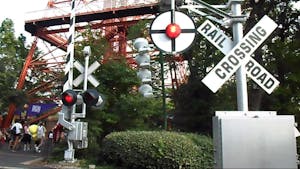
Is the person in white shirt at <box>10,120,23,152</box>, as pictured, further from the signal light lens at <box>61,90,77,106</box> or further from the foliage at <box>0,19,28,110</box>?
the signal light lens at <box>61,90,77,106</box>

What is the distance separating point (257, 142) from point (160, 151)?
306 inches

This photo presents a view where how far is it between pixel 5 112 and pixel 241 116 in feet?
105

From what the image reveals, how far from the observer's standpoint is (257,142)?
348 cm

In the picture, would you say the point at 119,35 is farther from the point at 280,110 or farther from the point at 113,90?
the point at 280,110

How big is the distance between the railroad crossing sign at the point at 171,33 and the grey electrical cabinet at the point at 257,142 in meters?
1.38

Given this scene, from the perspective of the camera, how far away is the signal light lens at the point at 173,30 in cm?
459

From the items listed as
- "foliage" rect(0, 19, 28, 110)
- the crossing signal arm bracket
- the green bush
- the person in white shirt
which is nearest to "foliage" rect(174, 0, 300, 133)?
the green bush

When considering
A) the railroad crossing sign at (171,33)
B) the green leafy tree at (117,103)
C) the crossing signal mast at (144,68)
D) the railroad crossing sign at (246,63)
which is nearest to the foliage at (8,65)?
the green leafy tree at (117,103)

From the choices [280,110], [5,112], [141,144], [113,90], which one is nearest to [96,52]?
[113,90]

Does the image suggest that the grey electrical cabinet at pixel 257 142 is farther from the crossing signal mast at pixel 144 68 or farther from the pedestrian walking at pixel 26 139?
the pedestrian walking at pixel 26 139

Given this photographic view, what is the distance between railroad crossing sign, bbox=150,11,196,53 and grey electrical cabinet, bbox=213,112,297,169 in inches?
54.4

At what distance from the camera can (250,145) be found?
3.47 meters

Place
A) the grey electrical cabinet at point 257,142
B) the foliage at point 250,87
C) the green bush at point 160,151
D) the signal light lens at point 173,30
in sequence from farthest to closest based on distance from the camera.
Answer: the foliage at point 250,87 < the green bush at point 160,151 < the signal light lens at point 173,30 < the grey electrical cabinet at point 257,142

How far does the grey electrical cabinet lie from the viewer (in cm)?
346
